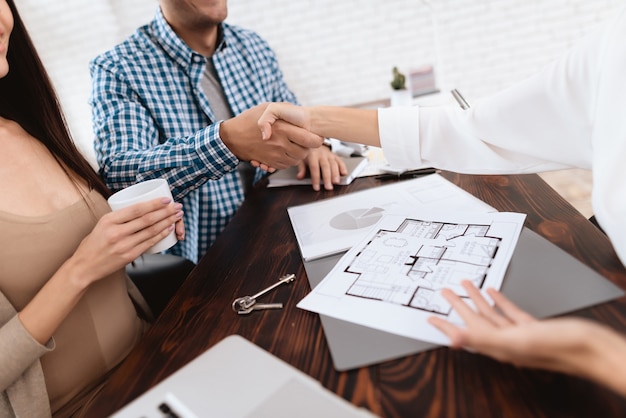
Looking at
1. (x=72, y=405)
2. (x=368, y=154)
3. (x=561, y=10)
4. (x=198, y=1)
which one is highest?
(x=198, y=1)

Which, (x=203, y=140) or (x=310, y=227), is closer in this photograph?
(x=310, y=227)

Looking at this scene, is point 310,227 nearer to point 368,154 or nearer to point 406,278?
point 406,278

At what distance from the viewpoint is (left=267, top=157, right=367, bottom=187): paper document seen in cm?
112

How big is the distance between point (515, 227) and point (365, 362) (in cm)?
→ 35

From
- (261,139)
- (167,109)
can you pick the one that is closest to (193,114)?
(167,109)

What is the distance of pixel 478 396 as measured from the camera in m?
0.41

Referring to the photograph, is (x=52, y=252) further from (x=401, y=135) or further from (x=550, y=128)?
(x=550, y=128)

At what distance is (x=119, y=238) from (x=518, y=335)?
594 millimetres

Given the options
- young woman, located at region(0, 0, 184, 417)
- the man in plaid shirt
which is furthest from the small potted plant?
young woman, located at region(0, 0, 184, 417)

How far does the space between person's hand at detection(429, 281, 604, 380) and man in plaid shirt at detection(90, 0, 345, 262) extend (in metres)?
0.65

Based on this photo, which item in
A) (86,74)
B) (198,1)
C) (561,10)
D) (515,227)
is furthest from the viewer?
(86,74)

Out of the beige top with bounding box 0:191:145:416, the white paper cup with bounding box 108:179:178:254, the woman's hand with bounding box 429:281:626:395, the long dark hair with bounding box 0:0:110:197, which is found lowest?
the beige top with bounding box 0:191:145:416

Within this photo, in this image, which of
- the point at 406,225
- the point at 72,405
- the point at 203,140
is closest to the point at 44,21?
the point at 203,140

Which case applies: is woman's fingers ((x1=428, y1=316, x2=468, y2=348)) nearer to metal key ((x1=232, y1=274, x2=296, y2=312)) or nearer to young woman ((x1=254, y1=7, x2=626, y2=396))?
young woman ((x1=254, y1=7, x2=626, y2=396))
